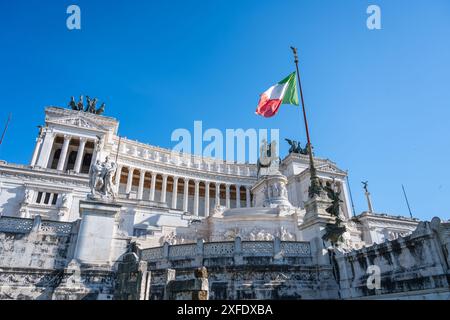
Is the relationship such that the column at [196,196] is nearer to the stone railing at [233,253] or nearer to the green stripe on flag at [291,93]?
the green stripe on flag at [291,93]

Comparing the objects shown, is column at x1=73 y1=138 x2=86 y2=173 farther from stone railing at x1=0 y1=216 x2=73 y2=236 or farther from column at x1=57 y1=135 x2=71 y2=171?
stone railing at x1=0 y1=216 x2=73 y2=236

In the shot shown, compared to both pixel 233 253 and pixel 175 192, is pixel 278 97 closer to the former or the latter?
pixel 233 253

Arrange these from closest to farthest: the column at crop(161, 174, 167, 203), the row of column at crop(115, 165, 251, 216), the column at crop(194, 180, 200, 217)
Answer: the row of column at crop(115, 165, 251, 216) < the column at crop(161, 174, 167, 203) < the column at crop(194, 180, 200, 217)

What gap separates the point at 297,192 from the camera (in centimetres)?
6969

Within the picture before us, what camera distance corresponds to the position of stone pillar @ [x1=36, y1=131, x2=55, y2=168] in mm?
53059

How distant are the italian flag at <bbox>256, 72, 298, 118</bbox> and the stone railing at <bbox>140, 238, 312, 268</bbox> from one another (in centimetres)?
1226

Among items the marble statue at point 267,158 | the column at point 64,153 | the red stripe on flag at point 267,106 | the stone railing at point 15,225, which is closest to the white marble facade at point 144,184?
the column at point 64,153

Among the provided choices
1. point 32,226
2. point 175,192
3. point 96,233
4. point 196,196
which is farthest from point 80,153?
point 96,233

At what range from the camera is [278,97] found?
81.0ft

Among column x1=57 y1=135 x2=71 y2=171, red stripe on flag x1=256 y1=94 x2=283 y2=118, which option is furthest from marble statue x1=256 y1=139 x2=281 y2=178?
column x1=57 y1=135 x2=71 y2=171
